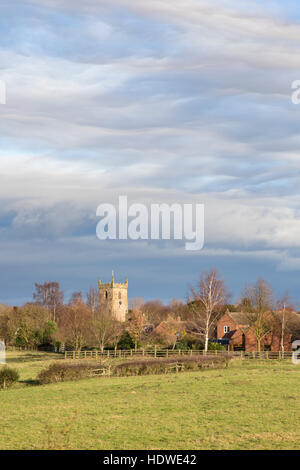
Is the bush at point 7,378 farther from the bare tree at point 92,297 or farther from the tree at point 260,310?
the bare tree at point 92,297

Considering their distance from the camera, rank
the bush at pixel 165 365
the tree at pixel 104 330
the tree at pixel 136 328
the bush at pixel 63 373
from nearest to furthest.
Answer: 1. the bush at pixel 63 373
2. the bush at pixel 165 365
3. the tree at pixel 104 330
4. the tree at pixel 136 328

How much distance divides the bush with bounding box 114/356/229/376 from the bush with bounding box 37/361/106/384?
131 inches

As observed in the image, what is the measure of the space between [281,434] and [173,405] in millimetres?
8017

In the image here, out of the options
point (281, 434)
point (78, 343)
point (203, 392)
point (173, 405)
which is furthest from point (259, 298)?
point (281, 434)

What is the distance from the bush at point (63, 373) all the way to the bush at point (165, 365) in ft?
10.9

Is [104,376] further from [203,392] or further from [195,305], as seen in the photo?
[195,305]

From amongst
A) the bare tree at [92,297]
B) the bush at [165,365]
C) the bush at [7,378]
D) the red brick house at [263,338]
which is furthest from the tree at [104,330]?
the bare tree at [92,297]

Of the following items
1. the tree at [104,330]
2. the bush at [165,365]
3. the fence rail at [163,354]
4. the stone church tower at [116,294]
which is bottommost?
the fence rail at [163,354]

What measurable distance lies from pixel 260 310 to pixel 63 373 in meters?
42.0

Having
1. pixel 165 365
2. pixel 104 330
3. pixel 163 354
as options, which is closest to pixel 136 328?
pixel 104 330

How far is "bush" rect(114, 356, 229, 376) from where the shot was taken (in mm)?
45969

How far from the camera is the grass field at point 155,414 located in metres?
19.3

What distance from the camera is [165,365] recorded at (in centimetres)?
4816

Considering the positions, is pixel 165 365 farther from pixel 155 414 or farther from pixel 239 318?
pixel 239 318
